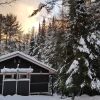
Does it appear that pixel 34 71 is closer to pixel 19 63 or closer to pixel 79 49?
pixel 19 63

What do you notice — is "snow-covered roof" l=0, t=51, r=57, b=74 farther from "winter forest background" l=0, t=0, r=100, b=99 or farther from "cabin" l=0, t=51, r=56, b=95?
"winter forest background" l=0, t=0, r=100, b=99

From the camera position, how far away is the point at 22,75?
113ft

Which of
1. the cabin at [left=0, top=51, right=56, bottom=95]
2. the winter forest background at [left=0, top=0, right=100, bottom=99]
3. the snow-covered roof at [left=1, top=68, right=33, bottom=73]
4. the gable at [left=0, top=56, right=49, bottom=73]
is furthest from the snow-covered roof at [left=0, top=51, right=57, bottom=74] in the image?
the winter forest background at [left=0, top=0, right=100, bottom=99]

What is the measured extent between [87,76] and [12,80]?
11.8 metres

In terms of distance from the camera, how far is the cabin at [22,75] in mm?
33094

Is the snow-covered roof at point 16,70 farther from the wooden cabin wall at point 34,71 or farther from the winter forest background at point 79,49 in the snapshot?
the winter forest background at point 79,49

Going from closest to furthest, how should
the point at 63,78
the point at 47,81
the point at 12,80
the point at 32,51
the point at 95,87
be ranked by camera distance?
the point at 95,87, the point at 63,78, the point at 12,80, the point at 47,81, the point at 32,51

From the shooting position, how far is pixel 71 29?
85.3 feet

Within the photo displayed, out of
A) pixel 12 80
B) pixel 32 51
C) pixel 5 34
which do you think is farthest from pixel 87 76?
pixel 32 51

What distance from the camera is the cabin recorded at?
109ft

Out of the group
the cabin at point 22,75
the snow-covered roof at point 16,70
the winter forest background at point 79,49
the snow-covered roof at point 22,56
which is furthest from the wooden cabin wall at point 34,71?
the winter forest background at point 79,49

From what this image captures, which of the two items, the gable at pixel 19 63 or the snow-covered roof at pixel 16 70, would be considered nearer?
the snow-covered roof at pixel 16 70

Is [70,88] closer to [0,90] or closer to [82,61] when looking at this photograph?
[82,61]

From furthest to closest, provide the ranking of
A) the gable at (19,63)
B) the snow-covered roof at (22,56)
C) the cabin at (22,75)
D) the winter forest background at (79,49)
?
the gable at (19,63), the snow-covered roof at (22,56), the cabin at (22,75), the winter forest background at (79,49)
